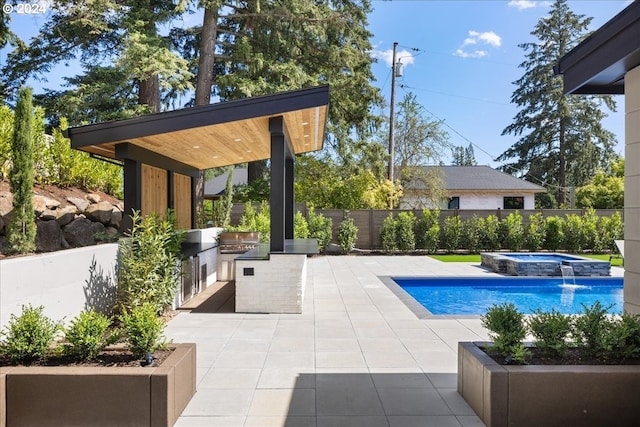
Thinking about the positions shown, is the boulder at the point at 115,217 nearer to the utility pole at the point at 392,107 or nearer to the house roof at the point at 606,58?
the house roof at the point at 606,58

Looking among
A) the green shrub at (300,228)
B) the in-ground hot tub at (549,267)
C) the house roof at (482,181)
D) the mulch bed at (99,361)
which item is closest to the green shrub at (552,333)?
the mulch bed at (99,361)

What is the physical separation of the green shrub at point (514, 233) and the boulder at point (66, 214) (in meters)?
13.5

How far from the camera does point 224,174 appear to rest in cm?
2739

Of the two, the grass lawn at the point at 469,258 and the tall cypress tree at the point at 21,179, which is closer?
the tall cypress tree at the point at 21,179

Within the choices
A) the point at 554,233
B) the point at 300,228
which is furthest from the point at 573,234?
the point at 300,228

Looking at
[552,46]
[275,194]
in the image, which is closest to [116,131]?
[275,194]

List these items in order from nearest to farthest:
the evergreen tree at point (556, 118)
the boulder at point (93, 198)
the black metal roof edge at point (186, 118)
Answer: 1. the black metal roof edge at point (186, 118)
2. the boulder at point (93, 198)
3. the evergreen tree at point (556, 118)

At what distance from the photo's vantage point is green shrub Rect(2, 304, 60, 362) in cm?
299

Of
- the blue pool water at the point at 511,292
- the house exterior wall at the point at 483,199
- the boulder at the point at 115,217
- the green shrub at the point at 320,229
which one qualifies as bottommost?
the blue pool water at the point at 511,292

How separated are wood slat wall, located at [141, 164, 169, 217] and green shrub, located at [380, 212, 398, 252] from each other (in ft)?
26.7

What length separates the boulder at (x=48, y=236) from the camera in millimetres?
7282

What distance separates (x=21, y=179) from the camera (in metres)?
5.44

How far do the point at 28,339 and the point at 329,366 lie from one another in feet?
8.22

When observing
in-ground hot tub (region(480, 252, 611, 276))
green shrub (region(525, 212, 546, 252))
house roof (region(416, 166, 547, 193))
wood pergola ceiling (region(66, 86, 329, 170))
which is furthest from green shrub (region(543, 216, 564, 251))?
wood pergola ceiling (region(66, 86, 329, 170))
